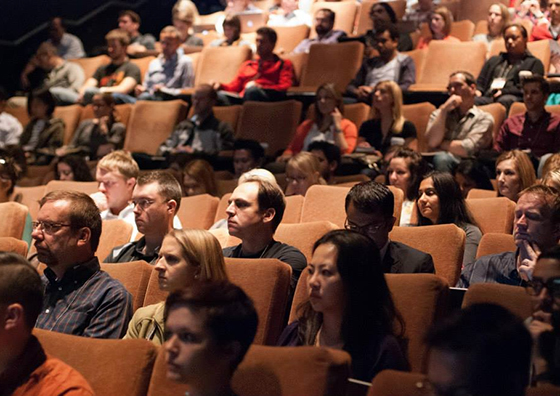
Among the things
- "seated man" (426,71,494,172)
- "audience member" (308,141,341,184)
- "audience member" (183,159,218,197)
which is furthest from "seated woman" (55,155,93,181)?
"seated man" (426,71,494,172)

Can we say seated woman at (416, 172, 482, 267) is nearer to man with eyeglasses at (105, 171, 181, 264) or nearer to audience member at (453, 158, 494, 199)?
audience member at (453, 158, 494, 199)

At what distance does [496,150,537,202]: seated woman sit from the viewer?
3.43 m

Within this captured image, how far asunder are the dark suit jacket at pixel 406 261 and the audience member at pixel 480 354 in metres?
1.23

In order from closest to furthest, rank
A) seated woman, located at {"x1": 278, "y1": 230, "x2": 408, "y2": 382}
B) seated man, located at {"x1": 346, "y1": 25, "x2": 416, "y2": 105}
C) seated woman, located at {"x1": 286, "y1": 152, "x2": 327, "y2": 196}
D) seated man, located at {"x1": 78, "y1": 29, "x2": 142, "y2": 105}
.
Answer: seated woman, located at {"x1": 278, "y1": 230, "x2": 408, "y2": 382}
seated woman, located at {"x1": 286, "y1": 152, "x2": 327, "y2": 196}
seated man, located at {"x1": 346, "y1": 25, "x2": 416, "y2": 105}
seated man, located at {"x1": 78, "y1": 29, "x2": 142, "y2": 105}

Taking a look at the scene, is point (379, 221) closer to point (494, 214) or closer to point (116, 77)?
point (494, 214)

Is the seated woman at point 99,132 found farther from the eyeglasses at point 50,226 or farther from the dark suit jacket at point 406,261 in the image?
the dark suit jacket at point 406,261

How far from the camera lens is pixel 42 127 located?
6129 mm

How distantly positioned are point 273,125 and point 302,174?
1.44m

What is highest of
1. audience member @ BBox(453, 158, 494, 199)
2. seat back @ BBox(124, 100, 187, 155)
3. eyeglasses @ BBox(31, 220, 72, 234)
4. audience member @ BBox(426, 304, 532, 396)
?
audience member @ BBox(426, 304, 532, 396)

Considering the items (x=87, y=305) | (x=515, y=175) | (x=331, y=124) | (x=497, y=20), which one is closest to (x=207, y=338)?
(x=87, y=305)

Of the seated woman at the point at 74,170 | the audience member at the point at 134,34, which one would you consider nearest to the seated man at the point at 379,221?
the seated woman at the point at 74,170

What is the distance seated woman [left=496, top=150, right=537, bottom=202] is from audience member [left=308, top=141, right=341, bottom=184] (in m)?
1.08

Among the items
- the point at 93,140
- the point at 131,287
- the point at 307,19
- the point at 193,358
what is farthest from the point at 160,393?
the point at 307,19

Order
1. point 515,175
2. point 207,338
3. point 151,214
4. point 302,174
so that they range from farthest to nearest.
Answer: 1. point 302,174
2. point 515,175
3. point 151,214
4. point 207,338
